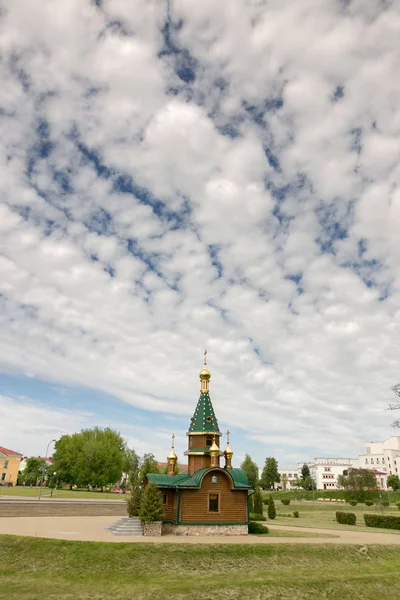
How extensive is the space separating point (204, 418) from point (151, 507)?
8.59 m

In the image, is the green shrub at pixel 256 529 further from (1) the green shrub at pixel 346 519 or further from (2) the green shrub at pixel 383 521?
(2) the green shrub at pixel 383 521

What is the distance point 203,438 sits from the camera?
3416 centimetres

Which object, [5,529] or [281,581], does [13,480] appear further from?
[281,581]

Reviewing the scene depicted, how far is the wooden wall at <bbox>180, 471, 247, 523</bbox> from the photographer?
2998cm

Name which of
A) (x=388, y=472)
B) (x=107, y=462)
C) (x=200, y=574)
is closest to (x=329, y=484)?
(x=388, y=472)

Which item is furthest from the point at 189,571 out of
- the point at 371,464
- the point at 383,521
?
the point at 371,464

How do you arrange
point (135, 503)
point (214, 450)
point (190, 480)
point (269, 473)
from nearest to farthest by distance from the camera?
point (190, 480), point (135, 503), point (214, 450), point (269, 473)

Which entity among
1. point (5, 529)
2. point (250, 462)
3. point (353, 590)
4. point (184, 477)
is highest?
point (250, 462)

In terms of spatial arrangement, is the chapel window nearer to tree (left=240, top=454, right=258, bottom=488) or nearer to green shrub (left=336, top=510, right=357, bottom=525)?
green shrub (left=336, top=510, right=357, bottom=525)

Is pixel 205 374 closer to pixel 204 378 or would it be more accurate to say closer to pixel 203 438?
pixel 204 378

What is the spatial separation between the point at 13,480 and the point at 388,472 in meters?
116

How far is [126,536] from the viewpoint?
26.6 metres

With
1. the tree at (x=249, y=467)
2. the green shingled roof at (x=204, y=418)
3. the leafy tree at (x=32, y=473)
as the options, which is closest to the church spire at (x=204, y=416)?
the green shingled roof at (x=204, y=418)

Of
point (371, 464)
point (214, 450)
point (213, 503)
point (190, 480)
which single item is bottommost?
point (213, 503)
